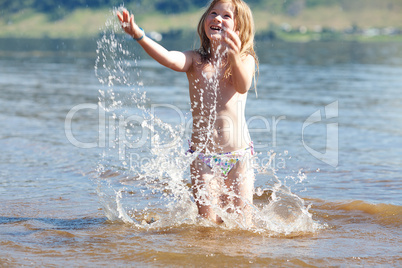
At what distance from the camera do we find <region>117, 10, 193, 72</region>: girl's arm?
417 centimetres

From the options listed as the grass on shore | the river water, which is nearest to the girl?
the river water

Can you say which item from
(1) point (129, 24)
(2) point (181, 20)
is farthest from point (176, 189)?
(2) point (181, 20)

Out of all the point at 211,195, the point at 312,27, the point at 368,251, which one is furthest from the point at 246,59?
the point at 312,27

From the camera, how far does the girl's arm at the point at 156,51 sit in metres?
4.17

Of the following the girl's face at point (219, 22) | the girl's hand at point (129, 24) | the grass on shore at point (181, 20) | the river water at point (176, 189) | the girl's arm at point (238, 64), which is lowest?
the river water at point (176, 189)

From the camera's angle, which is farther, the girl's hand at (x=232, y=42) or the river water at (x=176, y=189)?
the river water at (x=176, y=189)

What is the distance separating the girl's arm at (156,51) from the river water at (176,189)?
54 cm

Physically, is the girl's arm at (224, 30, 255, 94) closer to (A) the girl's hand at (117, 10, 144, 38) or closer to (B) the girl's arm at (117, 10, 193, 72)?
(B) the girl's arm at (117, 10, 193, 72)

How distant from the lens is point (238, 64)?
14.7 ft

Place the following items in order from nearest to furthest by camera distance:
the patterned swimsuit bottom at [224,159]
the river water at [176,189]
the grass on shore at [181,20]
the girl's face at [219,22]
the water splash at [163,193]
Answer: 1. the river water at [176,189]
2. the girl's face at [219,22]
3. the patterned swimsuit bottom at [224,159]
4. the water splash at [163,193]
5. the grass on shore at [181,20]

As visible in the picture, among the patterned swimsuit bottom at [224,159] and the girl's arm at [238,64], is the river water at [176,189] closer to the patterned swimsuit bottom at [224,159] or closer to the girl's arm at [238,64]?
the patterned swimsuit bottom at [224,159]

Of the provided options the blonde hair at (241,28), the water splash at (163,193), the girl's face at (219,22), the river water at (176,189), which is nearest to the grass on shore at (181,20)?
the river water at (176,189)

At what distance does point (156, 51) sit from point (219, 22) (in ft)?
2.32

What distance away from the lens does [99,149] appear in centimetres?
889
